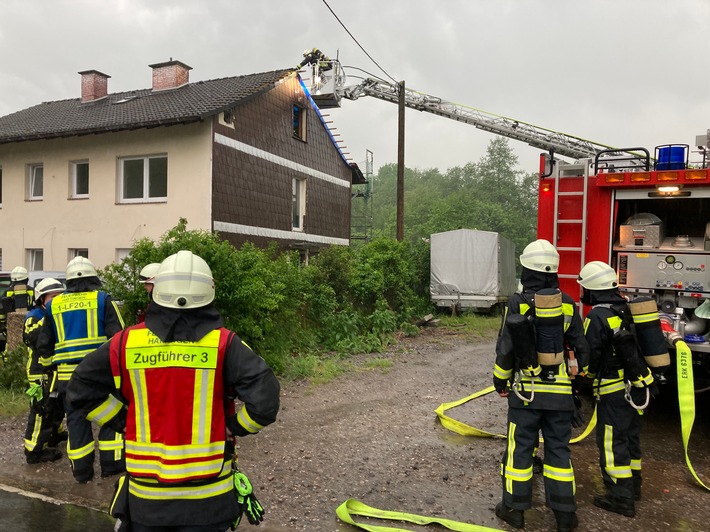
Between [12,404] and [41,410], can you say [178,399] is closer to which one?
[41,410]

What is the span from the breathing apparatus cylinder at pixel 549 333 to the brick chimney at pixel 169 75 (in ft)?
57.8

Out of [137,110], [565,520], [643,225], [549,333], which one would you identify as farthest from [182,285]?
[137,110]

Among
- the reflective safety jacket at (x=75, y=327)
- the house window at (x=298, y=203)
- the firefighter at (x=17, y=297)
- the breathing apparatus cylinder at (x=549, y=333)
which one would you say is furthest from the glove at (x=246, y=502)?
the house window at (x=298, y=203)

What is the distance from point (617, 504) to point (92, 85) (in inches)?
826

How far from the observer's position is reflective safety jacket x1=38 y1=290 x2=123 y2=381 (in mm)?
4551

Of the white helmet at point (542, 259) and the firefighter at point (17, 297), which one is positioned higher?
the white helmet at point (542, 259)

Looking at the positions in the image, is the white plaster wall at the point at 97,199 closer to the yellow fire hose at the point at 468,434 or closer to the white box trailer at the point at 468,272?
the white box trailer at the point at 468,272

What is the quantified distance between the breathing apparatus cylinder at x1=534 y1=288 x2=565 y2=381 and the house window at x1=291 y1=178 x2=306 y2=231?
51.7 feet

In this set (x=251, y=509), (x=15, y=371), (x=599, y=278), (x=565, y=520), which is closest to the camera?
(x=251, y=509)

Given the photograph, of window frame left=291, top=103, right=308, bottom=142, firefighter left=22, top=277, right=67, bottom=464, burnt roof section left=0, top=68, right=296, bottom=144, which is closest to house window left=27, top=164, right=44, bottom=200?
burnt roof section left=0, top=68, right=296, bottom=144

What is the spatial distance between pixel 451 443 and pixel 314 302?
19.3 ft

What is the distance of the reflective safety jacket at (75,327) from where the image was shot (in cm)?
455

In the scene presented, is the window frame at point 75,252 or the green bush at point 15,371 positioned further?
the window frame at point 75,252

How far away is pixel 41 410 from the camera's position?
4.97 meters
